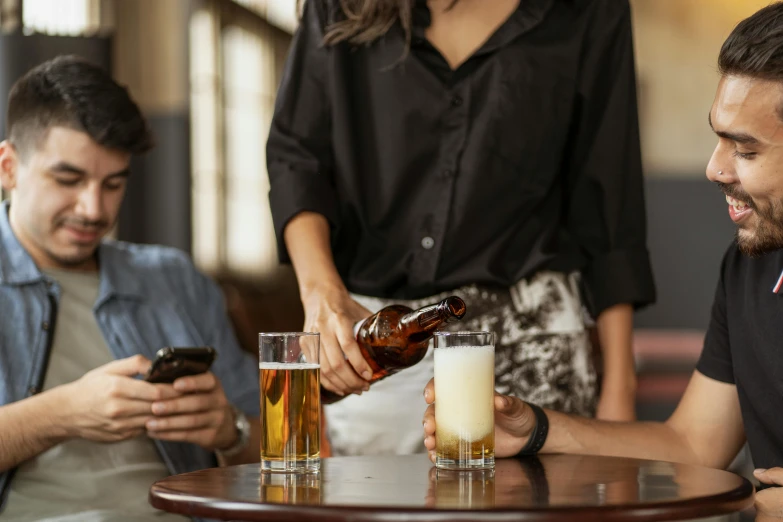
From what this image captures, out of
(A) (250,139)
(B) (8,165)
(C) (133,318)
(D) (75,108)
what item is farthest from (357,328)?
(A) (250,139)

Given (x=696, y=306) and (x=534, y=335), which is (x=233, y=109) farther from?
(x=534, y=335)

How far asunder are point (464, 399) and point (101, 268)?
1256 mm

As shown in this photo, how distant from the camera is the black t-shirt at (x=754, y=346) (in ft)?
5.48

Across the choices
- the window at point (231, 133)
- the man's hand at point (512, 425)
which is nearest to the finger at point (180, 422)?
the man's hand at point (512, 425)

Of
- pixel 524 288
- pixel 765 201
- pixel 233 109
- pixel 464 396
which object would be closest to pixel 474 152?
pixel 524 288

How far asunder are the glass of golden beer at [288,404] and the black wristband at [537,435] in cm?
38

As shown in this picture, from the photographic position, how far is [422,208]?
76.2 inches

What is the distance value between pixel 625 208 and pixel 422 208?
15.9 inches

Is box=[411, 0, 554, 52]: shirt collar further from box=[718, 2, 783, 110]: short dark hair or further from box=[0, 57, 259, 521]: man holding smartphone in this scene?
box=[0, 57, 259, 521]: man holding smartphone

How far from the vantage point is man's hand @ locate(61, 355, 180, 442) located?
6.04 ft

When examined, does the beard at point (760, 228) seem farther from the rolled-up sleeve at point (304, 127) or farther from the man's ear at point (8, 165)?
the man's ear at point (8, 165)

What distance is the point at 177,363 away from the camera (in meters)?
1.82

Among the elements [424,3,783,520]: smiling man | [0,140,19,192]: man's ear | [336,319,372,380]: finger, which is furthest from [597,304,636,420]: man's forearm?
[0,140,19,192]: man's ear

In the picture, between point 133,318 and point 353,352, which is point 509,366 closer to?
point 353,352
